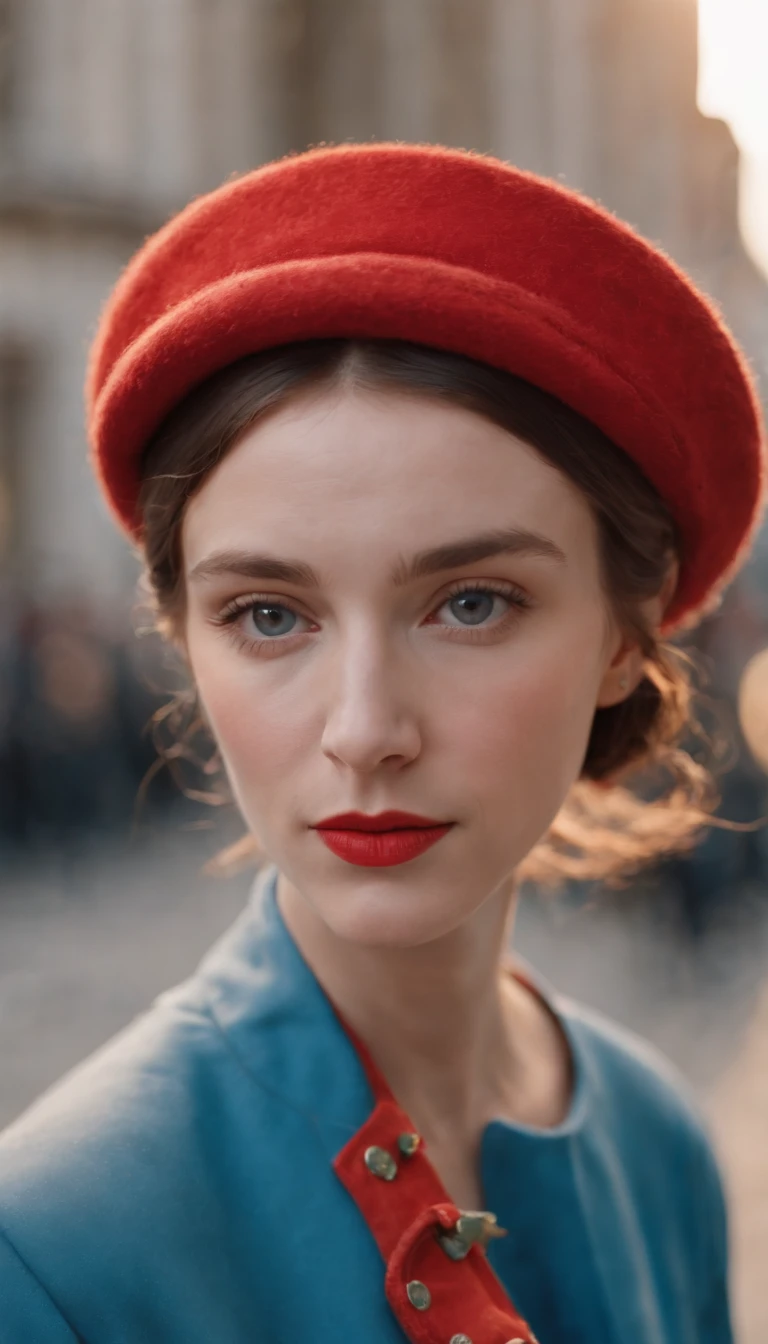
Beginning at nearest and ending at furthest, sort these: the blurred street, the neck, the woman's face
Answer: the woman's face → the neck → the blurred street

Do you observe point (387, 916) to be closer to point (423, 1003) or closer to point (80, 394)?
point (423, 1003)

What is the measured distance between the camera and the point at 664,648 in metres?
1.49

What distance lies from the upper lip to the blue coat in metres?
0.22

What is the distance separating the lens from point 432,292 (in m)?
1.02

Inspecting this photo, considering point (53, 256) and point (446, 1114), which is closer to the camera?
point (446, 1114)

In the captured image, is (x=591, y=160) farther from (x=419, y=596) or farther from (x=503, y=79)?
(x=419, y=596)

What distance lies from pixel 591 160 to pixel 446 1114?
8614mm

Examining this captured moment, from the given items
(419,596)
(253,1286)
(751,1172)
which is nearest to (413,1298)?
(253,1286)

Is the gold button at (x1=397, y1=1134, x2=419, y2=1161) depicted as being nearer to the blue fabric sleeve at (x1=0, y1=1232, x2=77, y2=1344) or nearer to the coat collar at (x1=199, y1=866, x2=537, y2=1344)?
the coat collar at (x1=199, y1=866, x2=537, y2=1344)

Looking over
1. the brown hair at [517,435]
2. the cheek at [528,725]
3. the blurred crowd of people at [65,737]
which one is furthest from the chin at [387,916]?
the blurred crowd of people at [65,737]

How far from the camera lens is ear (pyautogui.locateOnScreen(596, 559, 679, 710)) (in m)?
1.30

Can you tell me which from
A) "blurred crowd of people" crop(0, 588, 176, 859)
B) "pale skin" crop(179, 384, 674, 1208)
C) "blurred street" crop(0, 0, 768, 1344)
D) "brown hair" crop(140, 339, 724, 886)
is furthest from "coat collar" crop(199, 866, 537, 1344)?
"blurred crowd of people" crop(0, 588, 176, 859)

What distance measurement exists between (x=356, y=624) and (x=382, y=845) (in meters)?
0.17

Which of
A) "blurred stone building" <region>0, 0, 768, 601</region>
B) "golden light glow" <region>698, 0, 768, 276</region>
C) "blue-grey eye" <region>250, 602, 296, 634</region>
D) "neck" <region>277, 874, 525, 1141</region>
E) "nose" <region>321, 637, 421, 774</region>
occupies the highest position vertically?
"blurred stone building" <region>0, 0, 768, 601</region>
